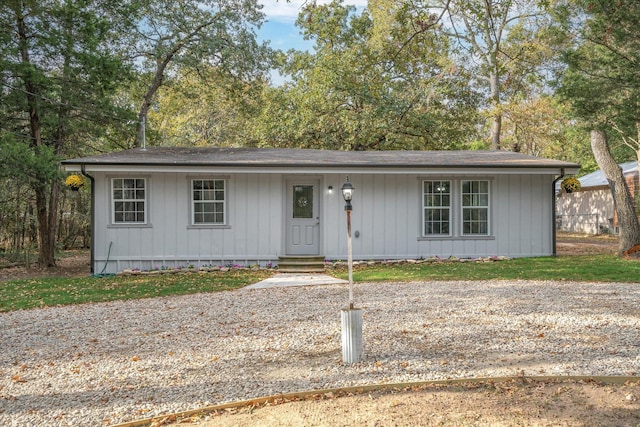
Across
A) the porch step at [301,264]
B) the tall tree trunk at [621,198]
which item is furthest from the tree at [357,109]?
the porch step at [301,264]

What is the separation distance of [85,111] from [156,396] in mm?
11402

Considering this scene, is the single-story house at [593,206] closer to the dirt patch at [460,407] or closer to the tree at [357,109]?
the tree at [357,109]

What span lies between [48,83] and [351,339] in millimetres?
11127

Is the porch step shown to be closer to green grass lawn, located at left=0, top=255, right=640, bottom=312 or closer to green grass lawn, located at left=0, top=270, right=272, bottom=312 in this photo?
green grass lawn, located at left=0, top=255, right=640, bottom=312

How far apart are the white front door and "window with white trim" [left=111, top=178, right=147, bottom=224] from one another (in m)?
3.41

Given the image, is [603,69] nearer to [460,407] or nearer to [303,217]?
[303,217]

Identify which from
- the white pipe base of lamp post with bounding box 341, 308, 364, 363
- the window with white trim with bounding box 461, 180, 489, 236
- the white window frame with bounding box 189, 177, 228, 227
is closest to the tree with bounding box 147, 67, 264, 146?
the white window frame with bounding box 189, 177, 228, 227

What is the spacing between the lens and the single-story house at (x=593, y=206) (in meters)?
23.2

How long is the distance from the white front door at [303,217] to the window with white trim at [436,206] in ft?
8.73

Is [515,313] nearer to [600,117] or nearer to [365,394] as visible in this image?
[365,394]

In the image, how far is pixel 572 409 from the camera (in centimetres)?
347

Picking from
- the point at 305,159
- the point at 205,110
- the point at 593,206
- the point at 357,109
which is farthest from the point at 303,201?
the point at 593,206

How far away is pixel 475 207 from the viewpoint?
42.0ft

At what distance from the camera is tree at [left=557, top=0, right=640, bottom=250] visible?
31.5 feet
